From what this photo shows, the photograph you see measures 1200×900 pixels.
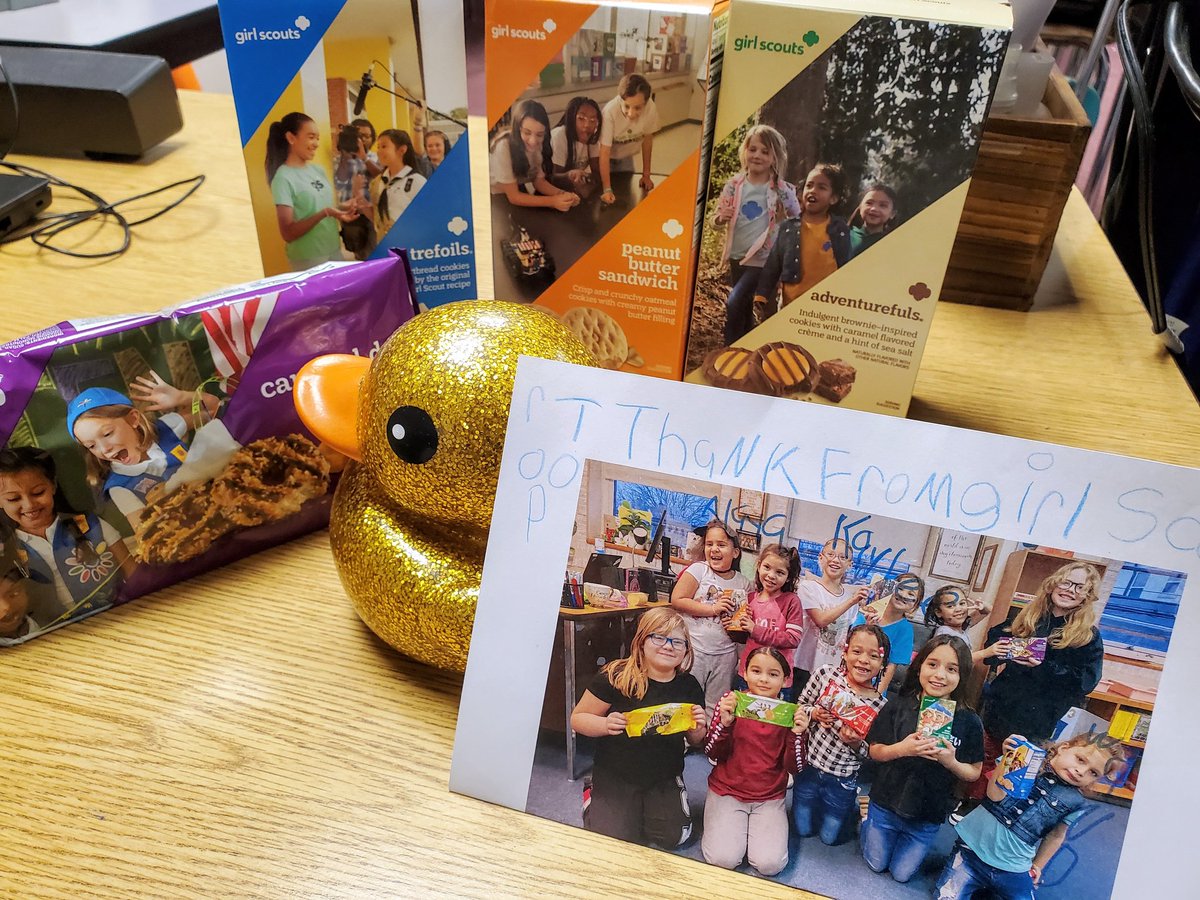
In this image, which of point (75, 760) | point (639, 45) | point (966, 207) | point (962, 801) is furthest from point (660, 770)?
point (966, 207)

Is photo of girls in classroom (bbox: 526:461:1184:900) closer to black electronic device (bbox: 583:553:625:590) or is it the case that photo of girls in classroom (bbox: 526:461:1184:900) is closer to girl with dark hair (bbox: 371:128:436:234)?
black electronic device (bbox: 583:553:625:590)

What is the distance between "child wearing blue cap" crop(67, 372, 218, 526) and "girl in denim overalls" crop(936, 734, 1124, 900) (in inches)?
15.8

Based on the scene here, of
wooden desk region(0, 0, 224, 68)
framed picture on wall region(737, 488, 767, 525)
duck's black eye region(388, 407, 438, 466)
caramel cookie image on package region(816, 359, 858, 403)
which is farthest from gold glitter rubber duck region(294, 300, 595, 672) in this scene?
wooden desk region(0, 0, 224, 68)

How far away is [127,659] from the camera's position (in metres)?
0.43

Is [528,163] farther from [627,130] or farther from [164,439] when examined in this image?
[164,439]

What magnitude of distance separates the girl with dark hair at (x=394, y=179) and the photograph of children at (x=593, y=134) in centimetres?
6

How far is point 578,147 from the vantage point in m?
0.52

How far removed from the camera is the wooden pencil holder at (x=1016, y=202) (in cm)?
61

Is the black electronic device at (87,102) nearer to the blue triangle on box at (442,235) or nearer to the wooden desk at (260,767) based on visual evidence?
the blue triangle on box at (442,235)

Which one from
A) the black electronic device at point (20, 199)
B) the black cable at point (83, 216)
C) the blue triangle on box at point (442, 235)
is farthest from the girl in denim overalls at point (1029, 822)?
the black electronic device at point (20, 199)

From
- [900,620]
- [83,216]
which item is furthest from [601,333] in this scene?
[83,216]

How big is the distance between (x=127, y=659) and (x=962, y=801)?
39cm

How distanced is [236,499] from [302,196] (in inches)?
8.5

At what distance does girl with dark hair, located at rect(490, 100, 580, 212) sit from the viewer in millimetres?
515
